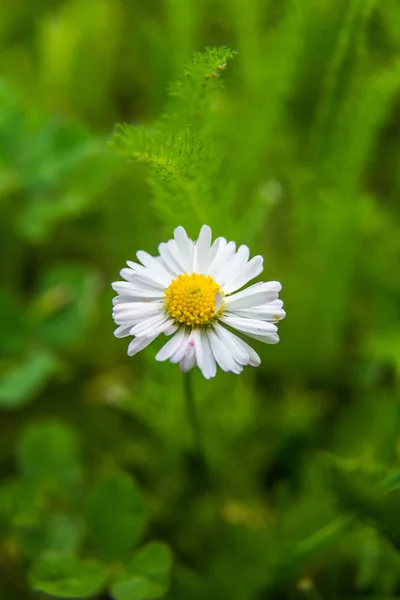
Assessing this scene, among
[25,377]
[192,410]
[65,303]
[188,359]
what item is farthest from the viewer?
[65,303]

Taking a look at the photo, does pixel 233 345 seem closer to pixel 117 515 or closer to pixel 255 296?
pixel 255 296

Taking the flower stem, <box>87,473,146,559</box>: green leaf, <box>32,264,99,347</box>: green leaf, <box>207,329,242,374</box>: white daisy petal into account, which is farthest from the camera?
<box>32,264,99,347</box>: green leaf

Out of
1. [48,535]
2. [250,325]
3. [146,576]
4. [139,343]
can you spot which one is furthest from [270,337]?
[48,535]

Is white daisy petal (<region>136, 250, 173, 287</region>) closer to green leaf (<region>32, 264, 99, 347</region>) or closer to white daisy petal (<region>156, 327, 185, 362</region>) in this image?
white daisy petal (<region>156, 327, 185, 362</region>)

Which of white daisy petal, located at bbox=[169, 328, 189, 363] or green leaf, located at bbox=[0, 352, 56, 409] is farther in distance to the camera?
green leaf, located at bbox=[0, 352, 56, 409]

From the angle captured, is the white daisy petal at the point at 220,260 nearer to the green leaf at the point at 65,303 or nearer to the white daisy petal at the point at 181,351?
the white daisy petal at the point at 181,351

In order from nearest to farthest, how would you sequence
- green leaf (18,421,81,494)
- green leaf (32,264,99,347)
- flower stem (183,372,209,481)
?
flower stem (183,372,209,481) < green leaf (18,421,81,494) < green leaf (32,264,99,347)

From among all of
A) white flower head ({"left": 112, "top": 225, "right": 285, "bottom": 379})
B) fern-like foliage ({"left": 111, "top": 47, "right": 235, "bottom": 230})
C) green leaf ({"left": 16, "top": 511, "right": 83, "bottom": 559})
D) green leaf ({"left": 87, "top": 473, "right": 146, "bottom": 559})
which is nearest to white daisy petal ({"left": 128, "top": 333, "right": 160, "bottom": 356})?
white flower head ({"left": 112, "top": 225, "right": 285, "bottom": 379})
